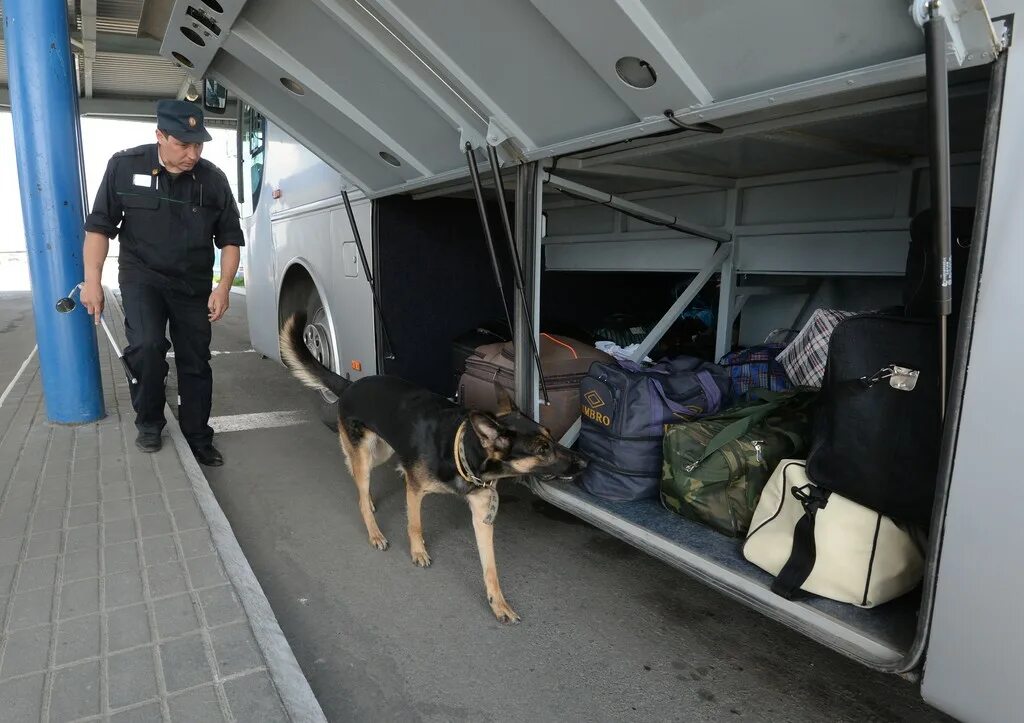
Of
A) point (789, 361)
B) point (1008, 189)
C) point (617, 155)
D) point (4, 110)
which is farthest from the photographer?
point (4, 110)

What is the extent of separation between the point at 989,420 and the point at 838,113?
96 centimetres

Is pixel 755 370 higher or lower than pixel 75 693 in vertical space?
higher

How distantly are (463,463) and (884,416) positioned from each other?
147cm

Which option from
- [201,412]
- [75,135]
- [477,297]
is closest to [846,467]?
[477,297]

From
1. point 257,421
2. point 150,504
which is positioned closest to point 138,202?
point 150,504

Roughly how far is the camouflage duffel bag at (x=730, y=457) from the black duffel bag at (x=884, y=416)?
425 millimetres

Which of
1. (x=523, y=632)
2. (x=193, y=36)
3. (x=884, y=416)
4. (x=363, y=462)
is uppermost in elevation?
(x=193, y=36)

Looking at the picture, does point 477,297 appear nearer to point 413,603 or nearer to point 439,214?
point 439,214

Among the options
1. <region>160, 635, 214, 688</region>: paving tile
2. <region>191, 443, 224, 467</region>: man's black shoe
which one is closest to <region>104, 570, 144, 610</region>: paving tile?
<region>160, 635, 214, 688</region>: paving tile

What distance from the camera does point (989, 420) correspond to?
1210 mm

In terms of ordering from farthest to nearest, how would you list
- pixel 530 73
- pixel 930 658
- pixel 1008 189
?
pixel 530 73
pixel 930 658
pixel 1008 189

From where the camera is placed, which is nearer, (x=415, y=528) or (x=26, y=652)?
(x=26, y=652)

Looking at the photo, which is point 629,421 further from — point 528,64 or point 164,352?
point 164,352

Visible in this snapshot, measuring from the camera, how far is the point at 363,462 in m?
3.05
